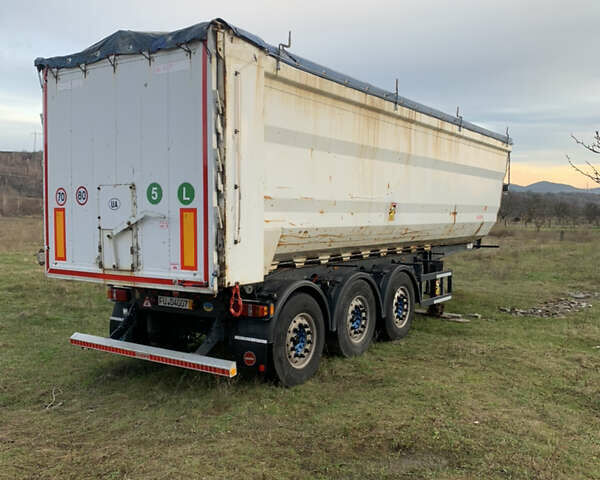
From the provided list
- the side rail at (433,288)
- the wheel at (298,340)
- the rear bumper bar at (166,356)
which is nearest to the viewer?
the rear bumper bar at (166,356)

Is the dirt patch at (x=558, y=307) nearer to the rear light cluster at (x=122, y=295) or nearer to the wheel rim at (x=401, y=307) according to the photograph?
the wheel rim at (x=401, y=307)

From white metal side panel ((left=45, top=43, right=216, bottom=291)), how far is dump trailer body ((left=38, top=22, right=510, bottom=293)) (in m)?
0.01

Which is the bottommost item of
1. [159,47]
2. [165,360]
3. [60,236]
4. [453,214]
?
[165,360]

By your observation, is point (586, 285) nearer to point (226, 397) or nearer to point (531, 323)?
point (531, 323)

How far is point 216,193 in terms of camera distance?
441 cm

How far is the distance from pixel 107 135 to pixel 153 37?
3.42ft

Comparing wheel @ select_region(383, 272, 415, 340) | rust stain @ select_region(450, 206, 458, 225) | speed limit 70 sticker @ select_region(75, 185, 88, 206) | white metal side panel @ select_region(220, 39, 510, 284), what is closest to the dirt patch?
rust stain @ select_region(450, 206, 458, 225)

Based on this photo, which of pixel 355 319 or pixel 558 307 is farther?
pixel 558 307

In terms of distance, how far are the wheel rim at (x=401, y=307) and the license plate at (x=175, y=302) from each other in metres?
3.43

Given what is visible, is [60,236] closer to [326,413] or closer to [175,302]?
[175,302]

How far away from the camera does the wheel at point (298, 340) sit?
16.8ft

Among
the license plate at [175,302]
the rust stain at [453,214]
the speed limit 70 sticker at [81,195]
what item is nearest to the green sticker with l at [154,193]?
the speed limit 70 sticker at [81,195]

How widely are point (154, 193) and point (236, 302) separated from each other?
49.1 inches

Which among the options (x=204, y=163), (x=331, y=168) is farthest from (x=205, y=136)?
(x=331, y=168)
